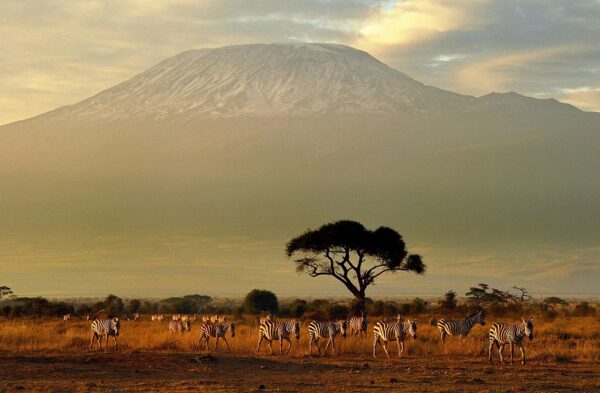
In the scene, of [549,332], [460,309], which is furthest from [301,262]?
[549,332]

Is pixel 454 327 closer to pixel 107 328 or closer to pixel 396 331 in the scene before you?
pixel 396 331

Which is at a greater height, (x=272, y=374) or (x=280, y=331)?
(x=280, y=331)

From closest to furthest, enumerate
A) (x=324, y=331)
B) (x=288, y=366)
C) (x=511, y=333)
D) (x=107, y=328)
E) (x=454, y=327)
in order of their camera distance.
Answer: (x=288, y=366)
(x=511, y=333)
(x=324, y=331)
(x=454, y=327)
(x=107, y=328)

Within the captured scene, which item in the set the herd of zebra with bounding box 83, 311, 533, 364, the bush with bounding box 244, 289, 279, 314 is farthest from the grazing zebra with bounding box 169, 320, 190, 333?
the bush with bounding box 244, 289, 279, 314

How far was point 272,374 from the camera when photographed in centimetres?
2022

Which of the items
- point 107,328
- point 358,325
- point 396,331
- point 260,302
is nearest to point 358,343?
point 358,325

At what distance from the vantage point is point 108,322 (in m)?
26.7

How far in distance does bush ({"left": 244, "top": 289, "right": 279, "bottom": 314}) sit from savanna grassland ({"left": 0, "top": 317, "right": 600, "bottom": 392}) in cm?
3017

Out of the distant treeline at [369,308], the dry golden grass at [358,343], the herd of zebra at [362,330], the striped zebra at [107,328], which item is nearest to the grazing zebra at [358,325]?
the herd of zebra at [362,330]

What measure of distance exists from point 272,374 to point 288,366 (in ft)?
5.97

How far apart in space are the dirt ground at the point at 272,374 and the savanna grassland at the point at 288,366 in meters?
0.02

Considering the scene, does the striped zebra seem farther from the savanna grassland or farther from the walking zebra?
the walking zebra

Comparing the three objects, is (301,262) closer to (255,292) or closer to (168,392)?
(255,292)

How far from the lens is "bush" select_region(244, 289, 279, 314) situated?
2392 inches
